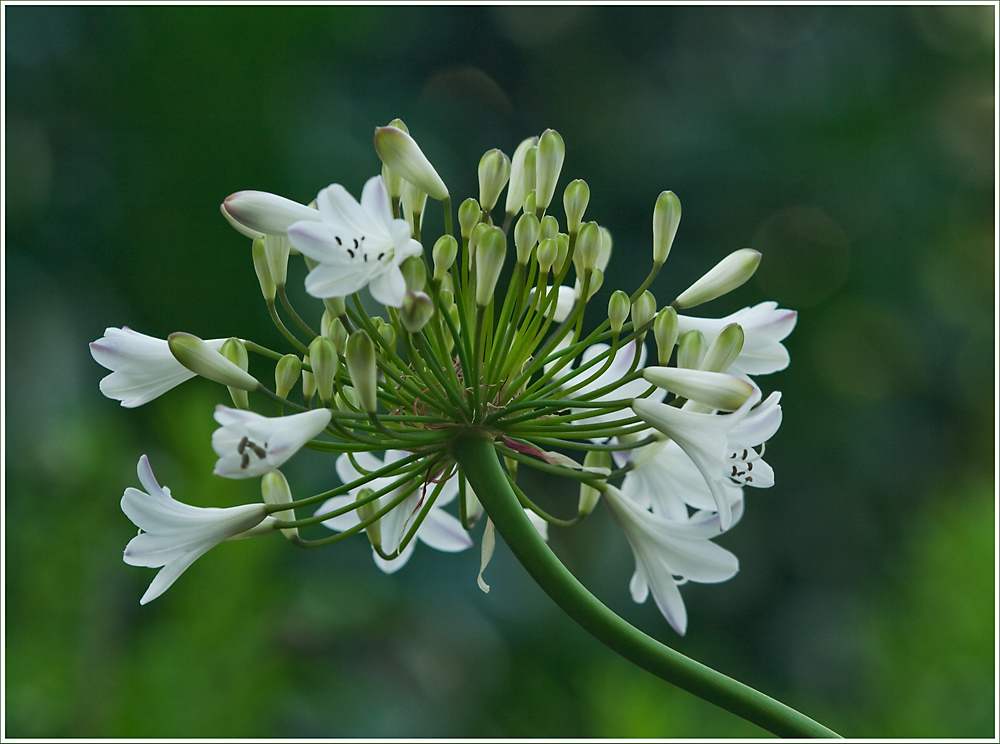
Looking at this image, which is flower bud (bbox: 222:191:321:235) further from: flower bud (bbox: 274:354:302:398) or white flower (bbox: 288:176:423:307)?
flower bud (bbox: 274:354:302:398)

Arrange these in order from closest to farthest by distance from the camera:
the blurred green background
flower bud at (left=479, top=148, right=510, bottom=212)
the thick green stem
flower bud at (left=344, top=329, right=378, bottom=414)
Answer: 1. the thick green stem
2. flower bud at (left=344, top=329, right=378, bottom=414)
3. flower bud at (left=479, top=148, right=510, bottom=212)
4. the blurred green background

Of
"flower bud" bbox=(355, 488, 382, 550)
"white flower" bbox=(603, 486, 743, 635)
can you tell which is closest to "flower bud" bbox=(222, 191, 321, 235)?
"flower bud" bbox=(355, 488, 382, 550)

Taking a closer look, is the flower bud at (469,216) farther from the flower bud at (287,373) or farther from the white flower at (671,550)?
the white flower at (671,550)

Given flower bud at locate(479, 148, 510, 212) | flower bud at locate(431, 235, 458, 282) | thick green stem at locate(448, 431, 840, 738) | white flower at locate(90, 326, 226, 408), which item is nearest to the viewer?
thick green stem at locate(448, 431, 840, 738)

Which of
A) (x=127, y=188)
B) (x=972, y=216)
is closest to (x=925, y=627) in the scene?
(x=127, y=188)

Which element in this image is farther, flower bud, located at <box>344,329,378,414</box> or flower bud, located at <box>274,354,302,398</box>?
flower bud, located at <box>274,354,302,398</box>

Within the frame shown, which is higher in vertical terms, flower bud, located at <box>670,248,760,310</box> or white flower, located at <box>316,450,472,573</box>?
flower bud, located at <box>670,248,760,310</box>
